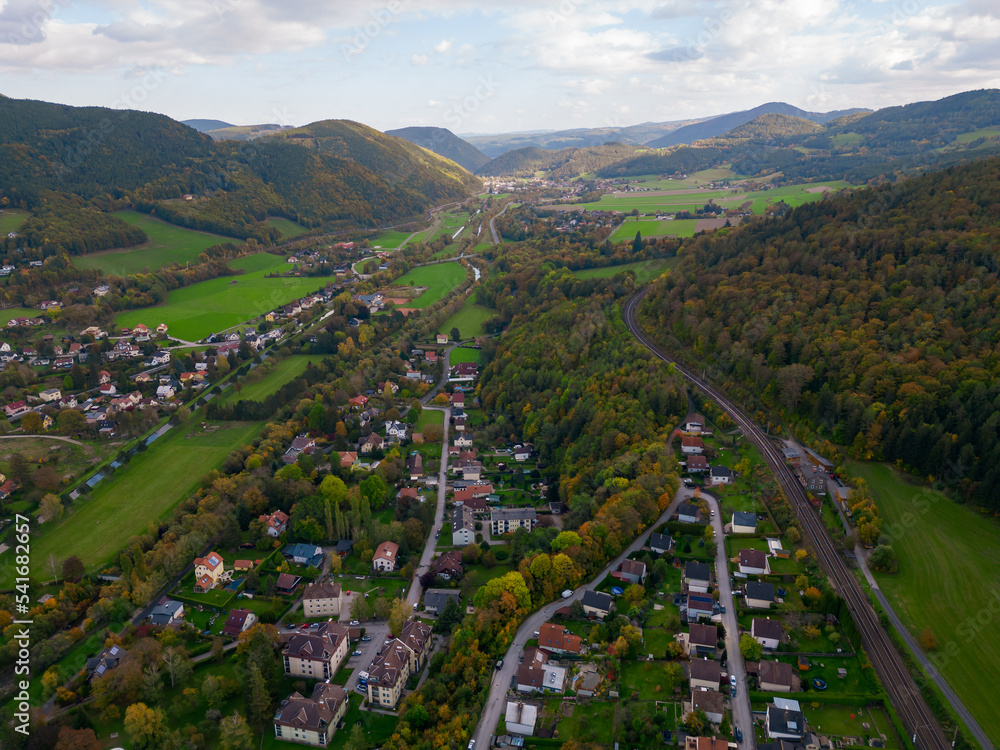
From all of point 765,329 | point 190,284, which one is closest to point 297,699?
point 765,329

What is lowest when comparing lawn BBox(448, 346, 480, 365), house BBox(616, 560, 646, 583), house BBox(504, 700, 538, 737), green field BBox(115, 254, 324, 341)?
house BBox(504, 700, 538, 737)

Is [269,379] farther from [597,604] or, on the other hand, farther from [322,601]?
[597,604]

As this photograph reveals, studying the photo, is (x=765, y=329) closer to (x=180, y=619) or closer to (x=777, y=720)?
(x=777, y=720)

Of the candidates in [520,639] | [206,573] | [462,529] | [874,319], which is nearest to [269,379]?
[206,573]

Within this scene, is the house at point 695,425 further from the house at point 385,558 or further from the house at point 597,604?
the house at point 385,558

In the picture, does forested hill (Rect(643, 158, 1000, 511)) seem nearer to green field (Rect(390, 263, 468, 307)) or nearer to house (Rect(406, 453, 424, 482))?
house (Rect(406, 453, 424, 482))

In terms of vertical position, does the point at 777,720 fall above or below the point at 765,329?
below

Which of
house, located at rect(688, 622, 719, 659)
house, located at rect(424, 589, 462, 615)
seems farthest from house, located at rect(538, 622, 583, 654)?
house, located at rect(424, 589, 462, 615)
